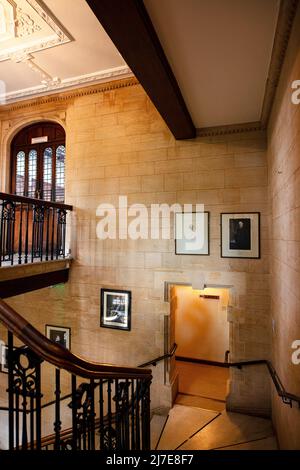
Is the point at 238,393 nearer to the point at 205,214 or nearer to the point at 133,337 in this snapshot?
the point at 133,337

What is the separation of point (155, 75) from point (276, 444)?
4.51 m

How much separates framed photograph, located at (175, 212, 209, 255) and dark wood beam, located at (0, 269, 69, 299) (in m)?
2.12

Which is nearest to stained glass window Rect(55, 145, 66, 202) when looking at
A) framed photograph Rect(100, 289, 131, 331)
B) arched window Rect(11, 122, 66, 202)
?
arched window Rect(11, 122, 66, 202)

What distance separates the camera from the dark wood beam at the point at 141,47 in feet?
6.11

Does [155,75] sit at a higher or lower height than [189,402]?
higher

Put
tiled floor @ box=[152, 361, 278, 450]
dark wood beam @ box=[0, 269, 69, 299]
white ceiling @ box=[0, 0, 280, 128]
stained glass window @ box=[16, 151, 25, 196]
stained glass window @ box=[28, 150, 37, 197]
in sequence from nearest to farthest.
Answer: white ceiling @ box=[0, 0, 280, 128] → tiled floor @ box=[152, 361, 278, 450] → dark wood beam @ box=[0, 269, 69, 299] → stained glass window @ box=[28, 150, 37, 197] → stained glass window @ box=[16, 151, 25, 196]

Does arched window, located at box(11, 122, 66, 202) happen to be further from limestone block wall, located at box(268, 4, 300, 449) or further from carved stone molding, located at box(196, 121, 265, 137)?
limestone block wall, located at box(268, 4, 300, 449)

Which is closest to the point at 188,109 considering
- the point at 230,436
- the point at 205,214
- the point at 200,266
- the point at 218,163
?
the point at 218,163

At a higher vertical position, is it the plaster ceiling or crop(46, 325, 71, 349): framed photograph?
the plaster ceiling

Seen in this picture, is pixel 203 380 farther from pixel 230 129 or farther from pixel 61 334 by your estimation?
pixel 230 129

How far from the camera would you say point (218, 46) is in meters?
2.43

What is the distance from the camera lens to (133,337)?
445 cm

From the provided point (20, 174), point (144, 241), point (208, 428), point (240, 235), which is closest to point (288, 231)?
point (240, 235)

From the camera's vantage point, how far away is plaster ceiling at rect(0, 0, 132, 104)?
3.36m
